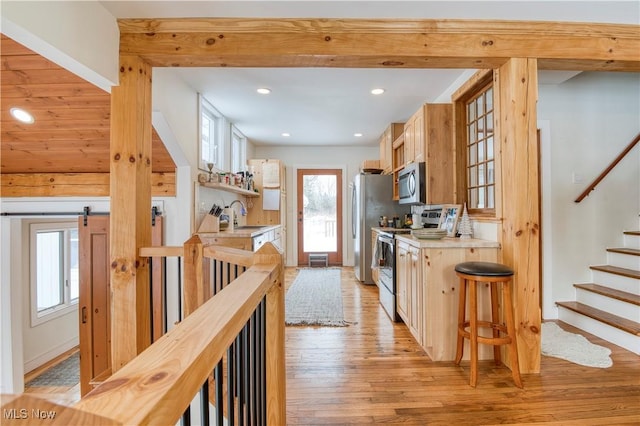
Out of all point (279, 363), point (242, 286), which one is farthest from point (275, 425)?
point (242, 286)

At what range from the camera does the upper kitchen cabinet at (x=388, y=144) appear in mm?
4762

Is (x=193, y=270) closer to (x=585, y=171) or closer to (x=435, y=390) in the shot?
(x=435, y=390)

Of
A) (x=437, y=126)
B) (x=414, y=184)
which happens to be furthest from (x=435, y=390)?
(x=437, y=126)

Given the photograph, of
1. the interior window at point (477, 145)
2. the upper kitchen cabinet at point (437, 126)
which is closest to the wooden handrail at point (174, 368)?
the interior window at point (477, 145)

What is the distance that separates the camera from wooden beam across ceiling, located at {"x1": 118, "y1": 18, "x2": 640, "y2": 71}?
2.09 metres

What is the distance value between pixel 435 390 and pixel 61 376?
4.17 metres

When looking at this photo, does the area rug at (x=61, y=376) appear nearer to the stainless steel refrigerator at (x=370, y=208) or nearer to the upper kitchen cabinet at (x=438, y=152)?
the stainless steel refrigerator at (x=370, y=208)

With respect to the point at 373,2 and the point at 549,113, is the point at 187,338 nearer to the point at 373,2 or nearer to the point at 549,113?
the point at 373,2

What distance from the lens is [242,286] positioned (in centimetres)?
92

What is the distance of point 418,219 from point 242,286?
9.35 feet

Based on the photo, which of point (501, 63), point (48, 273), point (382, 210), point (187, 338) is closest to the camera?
point (187, 338)

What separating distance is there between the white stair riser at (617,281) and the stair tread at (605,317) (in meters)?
0.28

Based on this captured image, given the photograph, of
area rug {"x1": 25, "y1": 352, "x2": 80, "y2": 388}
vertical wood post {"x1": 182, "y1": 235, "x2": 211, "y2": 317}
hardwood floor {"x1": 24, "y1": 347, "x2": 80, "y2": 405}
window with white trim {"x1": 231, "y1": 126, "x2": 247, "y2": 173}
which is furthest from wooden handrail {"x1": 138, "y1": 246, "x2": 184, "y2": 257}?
window with white trim {"x1": 231, "y1": 126, "x2": 247, "y2": 173}

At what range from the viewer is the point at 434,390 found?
195cm
